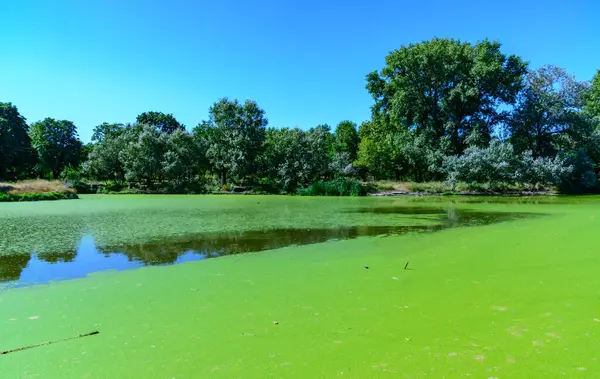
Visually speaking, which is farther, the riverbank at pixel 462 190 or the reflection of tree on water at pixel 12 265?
the riverbank at pixel 462 190

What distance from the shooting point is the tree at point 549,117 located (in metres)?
28.0

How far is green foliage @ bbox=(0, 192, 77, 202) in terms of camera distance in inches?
774

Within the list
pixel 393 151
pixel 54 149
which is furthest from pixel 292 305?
pixel 54 149

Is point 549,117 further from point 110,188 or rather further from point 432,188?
point 110,188

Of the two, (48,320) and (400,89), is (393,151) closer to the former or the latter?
(400,89)

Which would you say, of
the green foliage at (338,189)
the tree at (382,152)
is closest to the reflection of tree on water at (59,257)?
the green foliage at (338,189)

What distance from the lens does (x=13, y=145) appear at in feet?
128

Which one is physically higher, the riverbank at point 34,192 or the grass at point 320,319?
the riverbank at point 34,192

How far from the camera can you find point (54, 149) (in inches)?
1606

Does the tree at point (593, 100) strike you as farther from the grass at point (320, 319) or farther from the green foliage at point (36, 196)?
the green foliage at point (36, 196)

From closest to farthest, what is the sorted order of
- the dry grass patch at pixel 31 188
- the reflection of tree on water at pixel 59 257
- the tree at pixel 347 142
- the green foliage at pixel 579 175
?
the reflection of tree on water at pixel 59 257
the dry grass patch at pixel 31 188
the green foliage at pixel 579 175
the tree at pixel 347 142

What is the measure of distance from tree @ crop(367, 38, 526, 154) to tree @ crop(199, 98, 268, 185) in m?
11.2

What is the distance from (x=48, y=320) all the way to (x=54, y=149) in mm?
44565

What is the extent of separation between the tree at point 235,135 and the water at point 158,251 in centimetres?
2464
